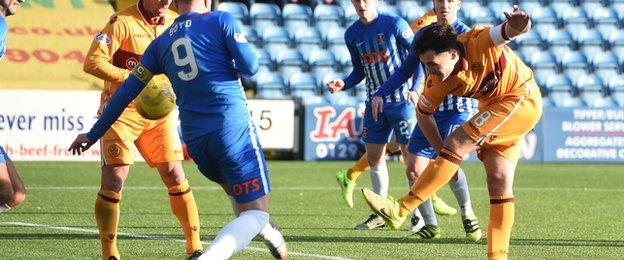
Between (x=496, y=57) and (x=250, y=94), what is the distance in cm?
1585

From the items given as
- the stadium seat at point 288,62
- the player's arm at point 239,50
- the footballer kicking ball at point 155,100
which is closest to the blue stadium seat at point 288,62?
the stadium seat at point 288,62

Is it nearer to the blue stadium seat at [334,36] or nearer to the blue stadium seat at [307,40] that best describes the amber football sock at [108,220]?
the blue stadium seat at [307,40]

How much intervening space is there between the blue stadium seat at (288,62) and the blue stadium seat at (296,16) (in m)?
0.70

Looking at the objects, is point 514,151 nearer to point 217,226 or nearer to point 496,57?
point 496,57

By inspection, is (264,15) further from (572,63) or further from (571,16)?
(571,16)

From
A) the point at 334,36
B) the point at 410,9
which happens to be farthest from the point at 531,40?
the point at 334,36

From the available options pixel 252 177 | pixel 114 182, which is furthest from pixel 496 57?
pixel 114 182

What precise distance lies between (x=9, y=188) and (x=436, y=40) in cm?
286

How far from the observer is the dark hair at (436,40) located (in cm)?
756

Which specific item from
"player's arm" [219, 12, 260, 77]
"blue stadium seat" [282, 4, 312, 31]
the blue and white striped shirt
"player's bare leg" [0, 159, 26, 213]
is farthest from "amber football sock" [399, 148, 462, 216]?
"blue stadium seat" [282, 4, 312, 31]

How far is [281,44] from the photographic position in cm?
2472

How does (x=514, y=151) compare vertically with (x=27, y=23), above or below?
above

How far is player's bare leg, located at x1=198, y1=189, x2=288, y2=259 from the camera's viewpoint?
6773 mm

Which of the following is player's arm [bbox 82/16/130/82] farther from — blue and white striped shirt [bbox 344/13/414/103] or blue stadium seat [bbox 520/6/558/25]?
blue stadium seat [bbox 520/6/558/25]
